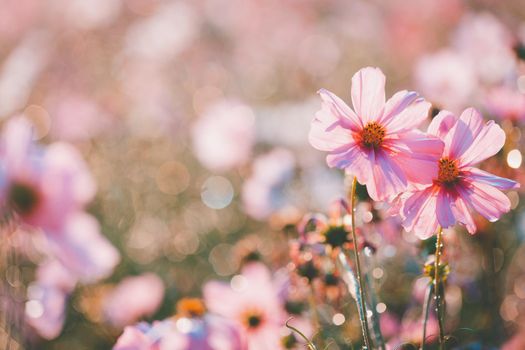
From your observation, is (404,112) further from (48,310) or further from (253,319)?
(48,310)

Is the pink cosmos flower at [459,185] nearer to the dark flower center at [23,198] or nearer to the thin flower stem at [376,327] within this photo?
the thin flower stem at [376,327]

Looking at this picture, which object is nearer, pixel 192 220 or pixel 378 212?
pixel 378 212

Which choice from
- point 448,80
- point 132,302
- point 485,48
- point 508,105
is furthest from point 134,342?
point 485,48

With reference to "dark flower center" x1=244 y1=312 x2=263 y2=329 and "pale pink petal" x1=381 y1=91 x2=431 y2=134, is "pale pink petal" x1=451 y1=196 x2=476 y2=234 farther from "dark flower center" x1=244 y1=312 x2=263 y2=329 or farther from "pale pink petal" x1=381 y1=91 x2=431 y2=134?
"dark flower center" x1=244 y1=312 x2=263 y2=329

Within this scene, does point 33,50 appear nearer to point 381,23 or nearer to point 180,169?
point 180,169

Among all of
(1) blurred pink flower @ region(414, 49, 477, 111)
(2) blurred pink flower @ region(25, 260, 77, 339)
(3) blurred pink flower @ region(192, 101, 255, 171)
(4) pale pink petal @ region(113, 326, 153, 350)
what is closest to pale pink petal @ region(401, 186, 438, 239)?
(4) pale pink petal @ region(113, 326, 153, 350)

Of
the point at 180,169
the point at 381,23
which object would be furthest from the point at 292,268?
the point at 381,23

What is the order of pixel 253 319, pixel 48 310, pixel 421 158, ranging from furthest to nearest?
1. pixel 48 310
2. pixel 253 319
3. pixel 421 158
